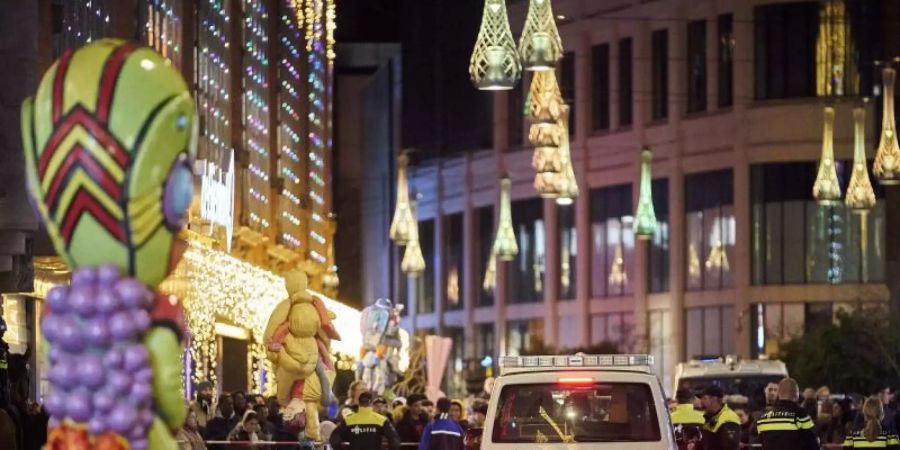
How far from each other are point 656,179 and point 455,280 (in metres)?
16.6

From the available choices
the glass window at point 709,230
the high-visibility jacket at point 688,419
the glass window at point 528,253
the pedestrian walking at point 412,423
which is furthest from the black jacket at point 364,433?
the glass window at point 528,253

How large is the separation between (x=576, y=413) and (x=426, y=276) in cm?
8320

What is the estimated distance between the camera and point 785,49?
78.4 metres

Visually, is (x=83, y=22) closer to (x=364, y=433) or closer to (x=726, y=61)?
(x=364, y=433)

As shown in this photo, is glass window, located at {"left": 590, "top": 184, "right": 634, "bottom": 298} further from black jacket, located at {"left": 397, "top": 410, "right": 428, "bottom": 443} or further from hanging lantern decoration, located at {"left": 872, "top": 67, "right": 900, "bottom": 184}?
black jacket, located at {"left": 397, "top": 410, "right": 428, "bottom": 443}

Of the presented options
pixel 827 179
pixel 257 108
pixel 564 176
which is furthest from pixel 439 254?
pixel 564 176

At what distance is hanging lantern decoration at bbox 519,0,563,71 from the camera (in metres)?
28.6

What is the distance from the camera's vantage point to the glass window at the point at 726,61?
79.3 metres

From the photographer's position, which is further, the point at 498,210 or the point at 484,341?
the point at 484,341

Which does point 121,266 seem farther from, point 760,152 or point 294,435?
point 760,152

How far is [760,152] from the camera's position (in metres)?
78.5

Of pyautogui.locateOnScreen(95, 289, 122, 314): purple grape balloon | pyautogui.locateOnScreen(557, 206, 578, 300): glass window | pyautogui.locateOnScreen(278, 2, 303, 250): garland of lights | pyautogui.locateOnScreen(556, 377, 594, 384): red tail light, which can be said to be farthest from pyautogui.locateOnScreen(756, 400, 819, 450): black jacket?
pyautogui.locateOnScreen(557, 206, 578, 300): glass window

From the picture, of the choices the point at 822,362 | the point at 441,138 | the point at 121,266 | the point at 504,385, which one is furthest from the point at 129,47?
the point at 441,138

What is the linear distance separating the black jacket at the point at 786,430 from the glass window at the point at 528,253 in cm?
6928
